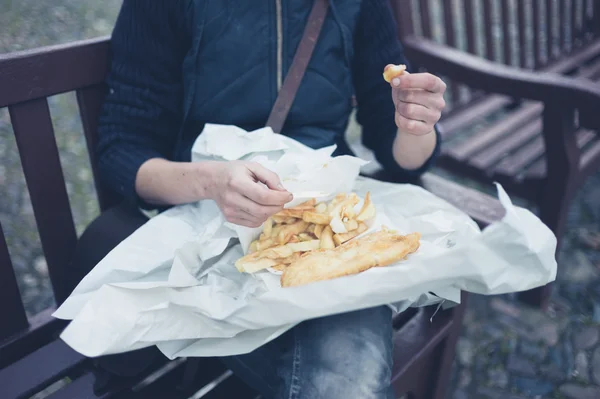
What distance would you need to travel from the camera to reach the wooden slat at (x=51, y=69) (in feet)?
4.45

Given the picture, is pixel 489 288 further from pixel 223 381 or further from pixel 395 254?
pixel 223 381

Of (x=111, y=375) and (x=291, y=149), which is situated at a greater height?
(x=291, y=149)

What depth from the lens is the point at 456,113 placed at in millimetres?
2969

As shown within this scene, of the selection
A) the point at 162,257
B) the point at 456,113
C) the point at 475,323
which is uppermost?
the point at 162,257

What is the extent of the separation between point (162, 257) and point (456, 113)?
211 cm

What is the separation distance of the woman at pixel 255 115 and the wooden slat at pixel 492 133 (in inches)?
37.2

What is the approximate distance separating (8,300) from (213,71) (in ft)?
2.68

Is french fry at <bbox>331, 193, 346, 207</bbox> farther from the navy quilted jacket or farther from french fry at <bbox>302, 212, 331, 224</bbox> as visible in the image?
the navy quilted jacket

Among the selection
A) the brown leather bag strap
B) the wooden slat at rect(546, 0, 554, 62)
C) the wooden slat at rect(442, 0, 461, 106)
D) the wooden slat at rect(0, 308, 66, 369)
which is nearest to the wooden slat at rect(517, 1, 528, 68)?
the wooden slat at rect(546, 0, 554, 62)

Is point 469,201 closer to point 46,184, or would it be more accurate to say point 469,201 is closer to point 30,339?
Result: point 46,184

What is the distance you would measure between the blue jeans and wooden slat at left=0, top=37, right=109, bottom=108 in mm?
854

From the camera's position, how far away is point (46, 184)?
1.51 meters

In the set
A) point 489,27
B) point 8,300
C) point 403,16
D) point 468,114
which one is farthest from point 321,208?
point 489,27

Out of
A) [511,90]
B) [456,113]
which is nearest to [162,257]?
[511,90]
